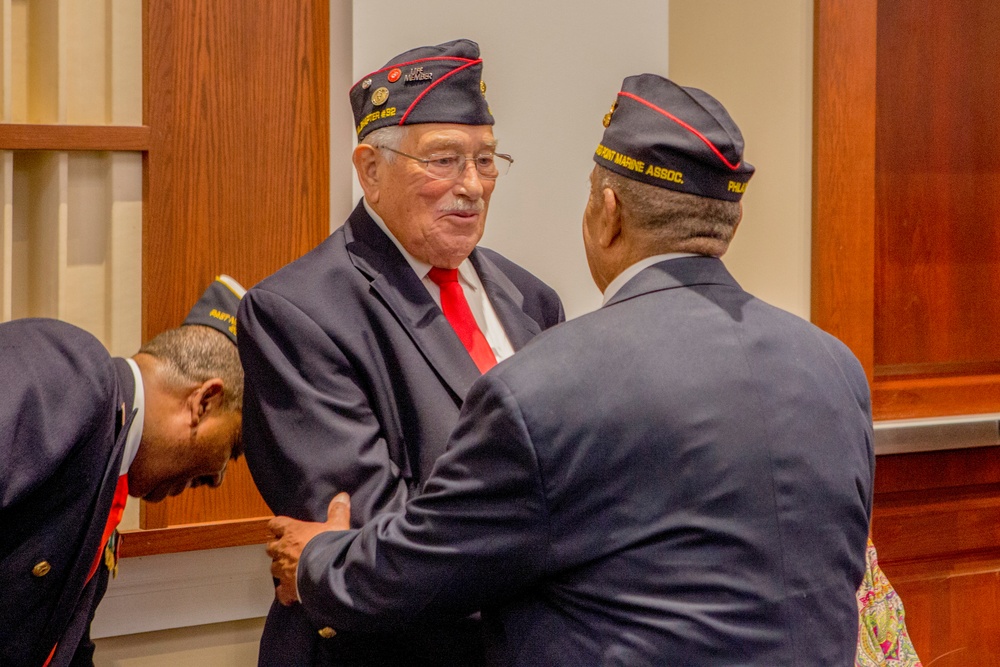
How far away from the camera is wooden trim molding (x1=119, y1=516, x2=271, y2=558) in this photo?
7.87 feet

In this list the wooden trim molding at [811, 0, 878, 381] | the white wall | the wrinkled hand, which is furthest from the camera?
the wooden trim molding at [811, 0, 878, 381]

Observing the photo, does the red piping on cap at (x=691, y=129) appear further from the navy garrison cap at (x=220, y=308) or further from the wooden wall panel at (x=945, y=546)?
the wooden wall panel at (x=945, y=546)

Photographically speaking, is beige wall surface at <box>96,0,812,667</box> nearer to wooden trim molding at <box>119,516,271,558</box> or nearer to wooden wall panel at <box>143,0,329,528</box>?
wooden wall panel at <box>143,0,329,528</box>

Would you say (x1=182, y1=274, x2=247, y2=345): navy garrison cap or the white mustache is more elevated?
the white mustache

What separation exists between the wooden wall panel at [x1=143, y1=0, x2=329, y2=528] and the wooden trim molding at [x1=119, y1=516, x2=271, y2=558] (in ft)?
0.09

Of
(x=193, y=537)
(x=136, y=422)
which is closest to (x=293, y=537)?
(x=136, y=422)

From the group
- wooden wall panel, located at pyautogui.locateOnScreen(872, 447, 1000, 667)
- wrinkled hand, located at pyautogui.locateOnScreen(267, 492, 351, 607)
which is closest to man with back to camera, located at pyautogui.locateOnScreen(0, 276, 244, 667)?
wrinkled hand, located at pyautogui.locateOnScreen(267, 492, 351, 607)

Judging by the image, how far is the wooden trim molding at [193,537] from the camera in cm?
240

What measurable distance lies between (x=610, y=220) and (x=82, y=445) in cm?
94

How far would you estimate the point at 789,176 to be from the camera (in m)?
3.31

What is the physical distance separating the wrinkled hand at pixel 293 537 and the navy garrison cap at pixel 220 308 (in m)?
0.53

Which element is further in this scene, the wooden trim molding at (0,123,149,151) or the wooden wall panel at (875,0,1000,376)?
the wooden wall panel at (875,0,1000,376)

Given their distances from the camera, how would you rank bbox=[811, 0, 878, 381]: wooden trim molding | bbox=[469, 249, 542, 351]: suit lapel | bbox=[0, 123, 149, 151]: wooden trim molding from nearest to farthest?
bbox=[469, 249, 542, 351]: suit lapel, bbox=[0, 123, 149, 151]: wooden trim molding, bbox=[811, 0, 878, 381]: wooden trim molding

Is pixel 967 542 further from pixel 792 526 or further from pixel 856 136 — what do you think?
pixel 792 526
